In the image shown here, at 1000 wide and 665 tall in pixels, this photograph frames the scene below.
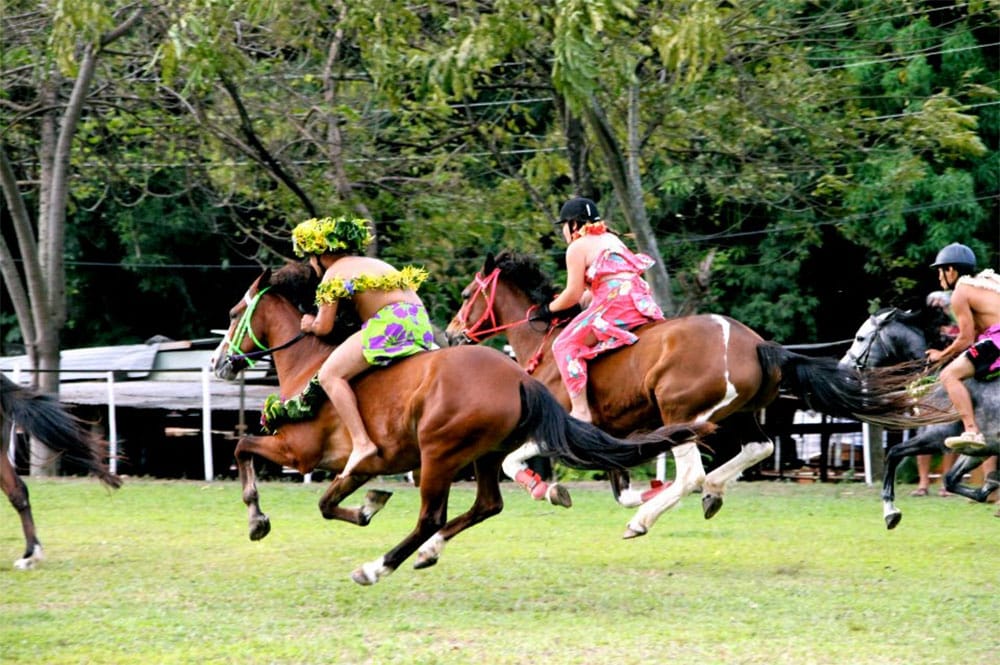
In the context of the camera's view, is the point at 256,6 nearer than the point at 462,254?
Yes

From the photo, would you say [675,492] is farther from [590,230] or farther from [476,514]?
[590,230]

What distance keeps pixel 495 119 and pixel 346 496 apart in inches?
457

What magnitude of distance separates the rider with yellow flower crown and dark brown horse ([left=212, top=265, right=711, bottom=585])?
A: 0.10 metres

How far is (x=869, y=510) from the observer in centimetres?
1484

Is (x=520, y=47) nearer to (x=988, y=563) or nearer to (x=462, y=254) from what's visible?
(x=462, y=254)

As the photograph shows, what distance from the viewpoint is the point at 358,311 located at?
940cm

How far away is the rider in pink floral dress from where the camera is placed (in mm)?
11375

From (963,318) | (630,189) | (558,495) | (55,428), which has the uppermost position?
(630,189)

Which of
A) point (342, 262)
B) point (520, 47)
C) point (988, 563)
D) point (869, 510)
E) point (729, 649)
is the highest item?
point (520, 47)

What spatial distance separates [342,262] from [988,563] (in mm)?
4755

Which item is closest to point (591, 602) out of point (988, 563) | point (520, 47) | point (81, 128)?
point (988, 563)

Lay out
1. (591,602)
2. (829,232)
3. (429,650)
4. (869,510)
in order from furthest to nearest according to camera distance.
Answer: (829,232) → (869,510) → (591,602) → (429,650)

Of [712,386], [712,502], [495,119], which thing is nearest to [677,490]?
[712,502]

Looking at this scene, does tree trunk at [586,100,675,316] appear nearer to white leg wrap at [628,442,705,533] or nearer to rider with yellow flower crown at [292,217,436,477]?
white leg wrap at [628,442,705,533]
